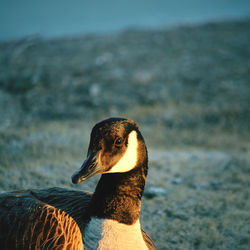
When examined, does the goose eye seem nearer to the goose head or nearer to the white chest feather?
the goose head

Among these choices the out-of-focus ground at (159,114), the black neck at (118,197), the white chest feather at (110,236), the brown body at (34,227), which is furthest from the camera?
the out-of-focus ground at (159,114)

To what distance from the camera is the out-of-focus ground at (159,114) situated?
5074 millimetres

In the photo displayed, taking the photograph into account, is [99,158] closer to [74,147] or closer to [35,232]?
[35,232]

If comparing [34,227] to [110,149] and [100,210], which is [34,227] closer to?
[100,210]

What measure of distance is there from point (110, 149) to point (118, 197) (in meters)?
0.52

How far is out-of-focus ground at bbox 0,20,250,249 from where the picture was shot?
16.6ft

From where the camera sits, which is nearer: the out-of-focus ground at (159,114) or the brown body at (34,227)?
the brown body at (34,227)

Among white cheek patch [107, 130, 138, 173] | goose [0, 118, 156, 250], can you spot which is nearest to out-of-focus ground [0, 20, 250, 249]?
goose [0, 118, 156, 250]

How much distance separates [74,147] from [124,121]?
5.34 meters

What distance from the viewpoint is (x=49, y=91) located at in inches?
484

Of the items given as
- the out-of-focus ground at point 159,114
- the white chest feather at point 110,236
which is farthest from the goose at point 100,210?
the out-of-focus ground at point 159,114

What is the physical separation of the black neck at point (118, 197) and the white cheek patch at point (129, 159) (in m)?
0.09

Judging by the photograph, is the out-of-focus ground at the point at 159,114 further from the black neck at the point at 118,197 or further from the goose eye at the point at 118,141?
the goose eye at the point at 118,141

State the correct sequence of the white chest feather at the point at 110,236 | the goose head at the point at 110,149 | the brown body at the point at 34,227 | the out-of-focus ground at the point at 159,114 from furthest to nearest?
the out-of-focus ground at the point at 159,114 → the white chest feather at the point at 110,236 → the goose head at the point at 110,149 → the brown body at the point at 34,227
